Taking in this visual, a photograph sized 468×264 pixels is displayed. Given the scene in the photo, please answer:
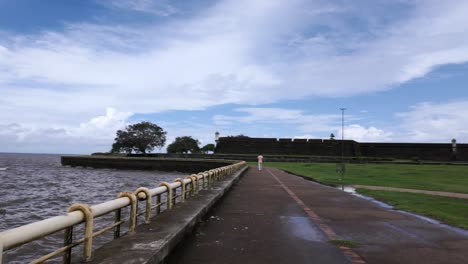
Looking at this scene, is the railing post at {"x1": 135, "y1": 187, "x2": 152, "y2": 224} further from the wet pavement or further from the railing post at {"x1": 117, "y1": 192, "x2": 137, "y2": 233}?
the wet pavement

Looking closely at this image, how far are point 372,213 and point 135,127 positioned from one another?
339ft

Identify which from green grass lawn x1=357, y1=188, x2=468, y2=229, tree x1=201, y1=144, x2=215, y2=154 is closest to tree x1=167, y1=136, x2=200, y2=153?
tree x1=201, y1=144, x2=215, y2=154

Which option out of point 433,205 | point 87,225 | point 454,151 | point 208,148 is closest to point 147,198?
point 87,225

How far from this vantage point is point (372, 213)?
12016mm

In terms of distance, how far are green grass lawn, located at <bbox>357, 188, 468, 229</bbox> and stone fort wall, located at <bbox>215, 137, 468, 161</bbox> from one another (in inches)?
3041

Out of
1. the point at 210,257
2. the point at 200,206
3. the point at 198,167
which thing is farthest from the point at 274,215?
the point at 198,167

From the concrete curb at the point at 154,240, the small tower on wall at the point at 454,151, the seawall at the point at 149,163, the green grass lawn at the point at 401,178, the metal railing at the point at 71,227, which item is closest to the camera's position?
the metal railing at the point at 71,227

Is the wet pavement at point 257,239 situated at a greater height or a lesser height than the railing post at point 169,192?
lesser

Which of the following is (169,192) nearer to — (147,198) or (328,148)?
(147,198)

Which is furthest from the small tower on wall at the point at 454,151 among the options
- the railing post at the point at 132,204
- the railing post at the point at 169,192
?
the railing post at the point at 132,204

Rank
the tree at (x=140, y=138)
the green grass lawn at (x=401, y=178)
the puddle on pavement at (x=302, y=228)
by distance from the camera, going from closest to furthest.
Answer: the puddle on pavement at (x=302, y=228)
the green grass lawn at (x=401, y=178)
the tree at (x=140, y=138)

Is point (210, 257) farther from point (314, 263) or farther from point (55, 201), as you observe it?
point (55, 201)

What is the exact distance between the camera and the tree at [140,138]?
110250 mm

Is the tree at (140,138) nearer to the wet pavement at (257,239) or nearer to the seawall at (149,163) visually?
the seawall at (149,163)
